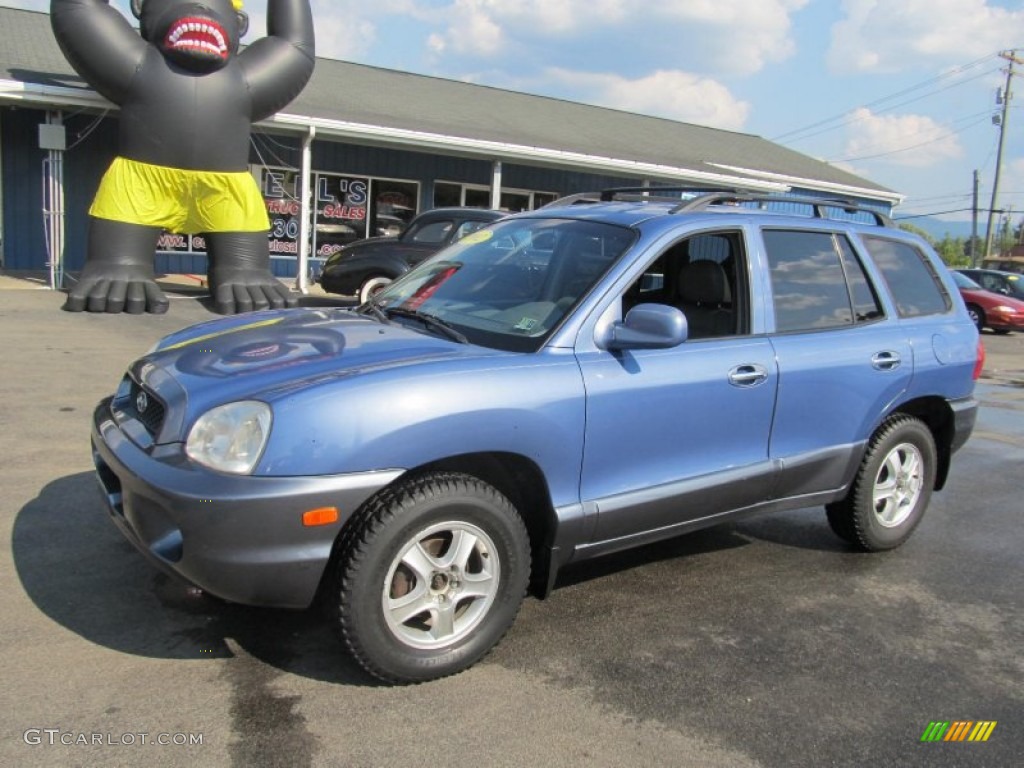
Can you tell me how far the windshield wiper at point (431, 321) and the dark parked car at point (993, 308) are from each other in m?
18.1

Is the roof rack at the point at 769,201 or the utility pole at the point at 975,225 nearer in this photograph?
the roof rack at the point at 769,201

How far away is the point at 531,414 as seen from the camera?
3037 millimetres

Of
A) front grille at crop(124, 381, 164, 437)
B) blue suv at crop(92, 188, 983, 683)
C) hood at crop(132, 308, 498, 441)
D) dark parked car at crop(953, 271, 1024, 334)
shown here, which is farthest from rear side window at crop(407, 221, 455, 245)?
dark parked car at crop(953, 271, 1024, 334)

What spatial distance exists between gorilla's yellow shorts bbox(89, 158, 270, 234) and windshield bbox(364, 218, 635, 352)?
8570 millimetres

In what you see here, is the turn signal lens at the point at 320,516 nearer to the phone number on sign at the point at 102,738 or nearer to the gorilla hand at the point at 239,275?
the phone number on sign at the point at 102,738

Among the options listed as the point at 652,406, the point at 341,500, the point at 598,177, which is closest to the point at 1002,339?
the point at 598,177

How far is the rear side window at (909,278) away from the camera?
14.8ft

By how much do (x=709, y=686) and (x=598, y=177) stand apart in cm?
1968

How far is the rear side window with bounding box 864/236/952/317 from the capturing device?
14.8 feet

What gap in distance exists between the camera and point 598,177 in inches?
852

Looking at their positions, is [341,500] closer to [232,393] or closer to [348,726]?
[232,393]

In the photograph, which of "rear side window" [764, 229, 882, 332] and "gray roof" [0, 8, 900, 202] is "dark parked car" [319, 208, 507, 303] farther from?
"rear side window" [764, 229, 882, 332]

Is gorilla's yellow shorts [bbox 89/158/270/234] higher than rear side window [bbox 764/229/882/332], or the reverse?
gorilla's yellow shorts [bbox 89/158/270/234]

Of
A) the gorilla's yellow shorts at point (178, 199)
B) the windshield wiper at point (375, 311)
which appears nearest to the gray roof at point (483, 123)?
the gorilla's yellow shorts at point (178, 199)
